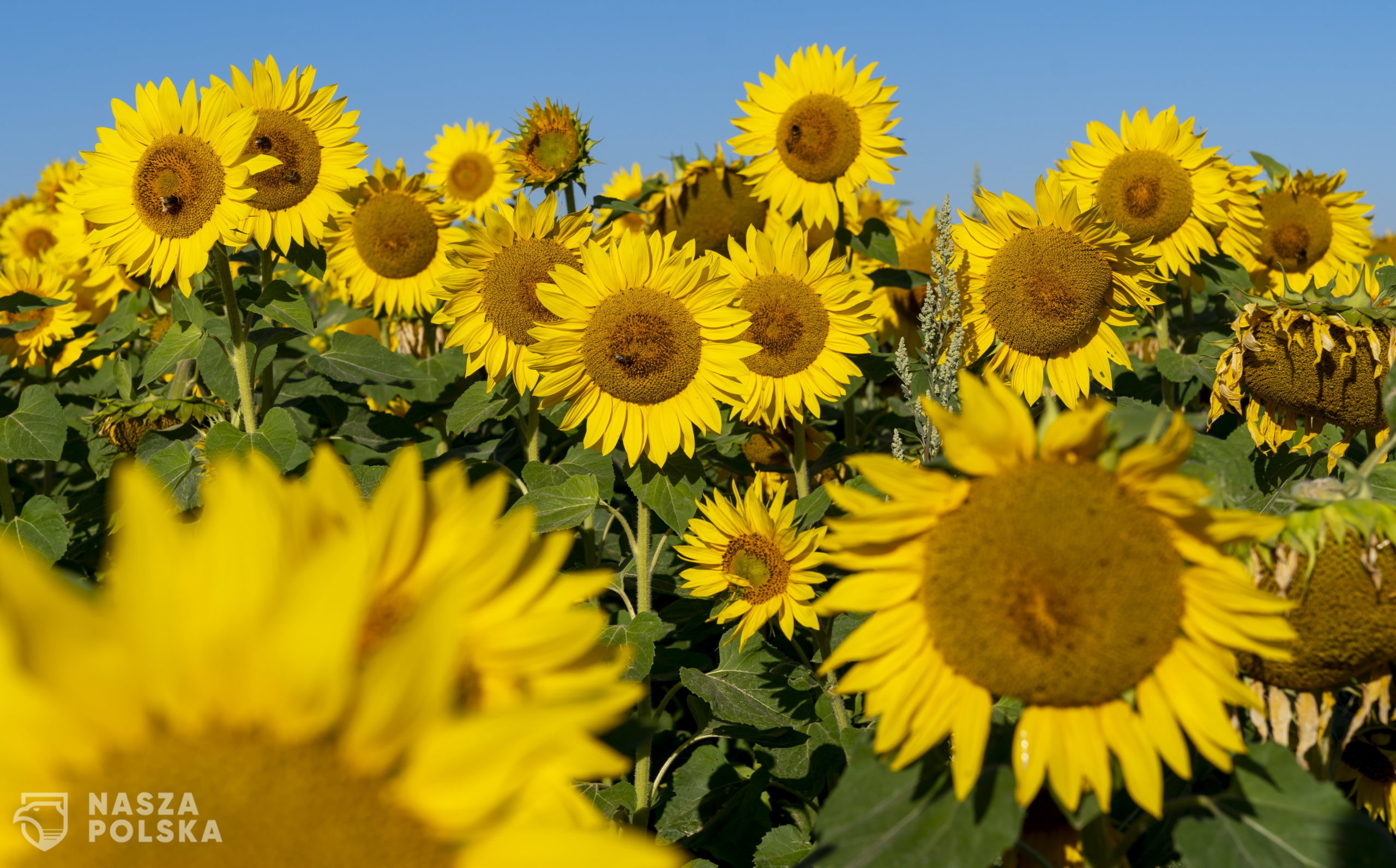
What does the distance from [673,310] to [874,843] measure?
2.09 meters

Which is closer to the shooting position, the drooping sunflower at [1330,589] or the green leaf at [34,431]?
the drooping sunflower at [1330,589]

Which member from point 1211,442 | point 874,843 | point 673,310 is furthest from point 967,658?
point 673,310

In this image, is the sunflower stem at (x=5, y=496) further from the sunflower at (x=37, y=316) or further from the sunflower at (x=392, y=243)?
the sunflower at (x=392, y=243)

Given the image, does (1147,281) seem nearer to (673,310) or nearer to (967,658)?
(673,310)

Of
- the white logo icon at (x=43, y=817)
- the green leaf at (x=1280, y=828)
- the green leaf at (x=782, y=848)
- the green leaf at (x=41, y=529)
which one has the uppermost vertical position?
the white logo icon at (x=43, y=817)

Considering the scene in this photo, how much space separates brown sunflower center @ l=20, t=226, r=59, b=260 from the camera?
800 centimetres

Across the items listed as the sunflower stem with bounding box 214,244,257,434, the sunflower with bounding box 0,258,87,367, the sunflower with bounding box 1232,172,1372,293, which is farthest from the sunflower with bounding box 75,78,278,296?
the sunflower with bounding box 1232,172,1372,293

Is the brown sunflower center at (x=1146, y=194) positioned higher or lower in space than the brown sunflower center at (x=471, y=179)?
lower

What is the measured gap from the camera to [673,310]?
3166 mm

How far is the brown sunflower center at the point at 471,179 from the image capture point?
6719mm

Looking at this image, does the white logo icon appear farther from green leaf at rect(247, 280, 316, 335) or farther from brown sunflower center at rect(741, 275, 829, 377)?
green leaf at rect(247, 280, 316, 335)

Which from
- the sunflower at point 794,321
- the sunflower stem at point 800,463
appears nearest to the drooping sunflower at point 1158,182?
the sunflower at point 794,321

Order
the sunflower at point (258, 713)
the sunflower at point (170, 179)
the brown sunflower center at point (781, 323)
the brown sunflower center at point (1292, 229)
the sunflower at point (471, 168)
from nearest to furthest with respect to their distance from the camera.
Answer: the sunflower at point (258, 713)
the sunflower at point (170, 179)
the brown sunflower center at point (781, 323)
the brown sunflower center at point (1292, 229)
the sunflower at point (471, 168)

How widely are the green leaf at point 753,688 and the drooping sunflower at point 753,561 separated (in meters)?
0.07
